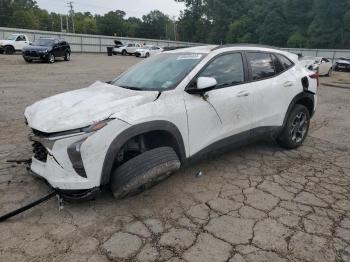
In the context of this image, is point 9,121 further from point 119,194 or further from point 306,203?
point 306,203

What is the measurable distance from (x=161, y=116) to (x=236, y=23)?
80483 millimetres

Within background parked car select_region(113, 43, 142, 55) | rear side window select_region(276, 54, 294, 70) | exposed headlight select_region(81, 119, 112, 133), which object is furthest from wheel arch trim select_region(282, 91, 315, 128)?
background parked car select_region(113, 43, 142, 55)

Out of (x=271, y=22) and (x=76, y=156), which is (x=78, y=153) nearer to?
(x=76, y=156)

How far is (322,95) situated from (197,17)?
88.3m

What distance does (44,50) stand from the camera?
21156 mm

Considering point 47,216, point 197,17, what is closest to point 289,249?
point 47,216

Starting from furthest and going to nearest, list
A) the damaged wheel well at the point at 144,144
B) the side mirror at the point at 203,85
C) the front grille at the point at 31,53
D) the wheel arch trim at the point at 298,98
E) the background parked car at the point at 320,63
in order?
1. the front grille at the point at 31,53
2. the background parked car at the point at 320,63
3. the wheel arch trim at the point at 298,98
4. the side mirror at the point at 203,85
5. the damaged wheel well at the point at 144,144

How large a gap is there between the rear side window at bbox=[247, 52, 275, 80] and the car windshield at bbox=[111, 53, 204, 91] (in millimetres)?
897

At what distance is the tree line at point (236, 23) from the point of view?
60.8 meters

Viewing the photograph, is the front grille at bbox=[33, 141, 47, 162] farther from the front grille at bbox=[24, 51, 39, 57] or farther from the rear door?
the front grille at bbox=[24, 51, 39, 57]

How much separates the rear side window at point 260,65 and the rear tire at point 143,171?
76.1 inches

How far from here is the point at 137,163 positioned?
3400 mm

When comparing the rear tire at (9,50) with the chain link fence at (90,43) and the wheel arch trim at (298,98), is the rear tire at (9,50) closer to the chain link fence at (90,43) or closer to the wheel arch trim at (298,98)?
the chain link fence at (90,43)

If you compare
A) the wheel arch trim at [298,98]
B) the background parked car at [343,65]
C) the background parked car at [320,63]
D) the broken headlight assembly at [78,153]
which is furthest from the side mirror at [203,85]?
the background parked car at [343,65]
